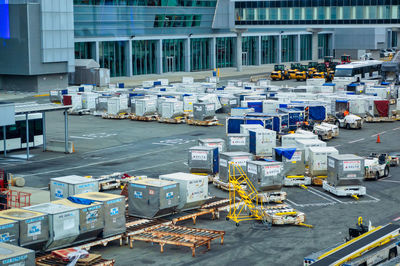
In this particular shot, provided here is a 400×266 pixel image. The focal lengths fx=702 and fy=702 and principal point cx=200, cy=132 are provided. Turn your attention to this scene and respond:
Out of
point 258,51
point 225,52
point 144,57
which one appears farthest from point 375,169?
point 258,51

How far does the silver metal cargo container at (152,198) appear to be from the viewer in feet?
91.4

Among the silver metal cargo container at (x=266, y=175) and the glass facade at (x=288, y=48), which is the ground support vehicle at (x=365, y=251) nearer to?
the silver metal cargo container at (x=266, y=175)

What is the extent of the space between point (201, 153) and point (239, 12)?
7873 centimetres

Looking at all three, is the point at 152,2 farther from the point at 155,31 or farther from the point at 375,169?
the point at 375,169

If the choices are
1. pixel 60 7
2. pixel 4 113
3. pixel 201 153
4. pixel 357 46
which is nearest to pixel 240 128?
pixel 201 153

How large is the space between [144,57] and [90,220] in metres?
81.6

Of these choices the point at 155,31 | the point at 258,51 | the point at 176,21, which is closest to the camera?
the point at 155,31

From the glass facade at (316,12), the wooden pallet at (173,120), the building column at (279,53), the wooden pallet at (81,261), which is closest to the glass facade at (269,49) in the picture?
the building column at (279,53)

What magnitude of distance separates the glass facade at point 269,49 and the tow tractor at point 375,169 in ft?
299

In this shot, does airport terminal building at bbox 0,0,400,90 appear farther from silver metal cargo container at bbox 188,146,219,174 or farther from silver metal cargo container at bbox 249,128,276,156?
silver metal cargo container at bbox 188,146,219,174

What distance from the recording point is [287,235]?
2725cm

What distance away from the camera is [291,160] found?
3559 cm

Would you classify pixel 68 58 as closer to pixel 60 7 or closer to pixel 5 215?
pixel 60 7

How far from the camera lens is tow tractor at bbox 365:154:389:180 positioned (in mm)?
36969
